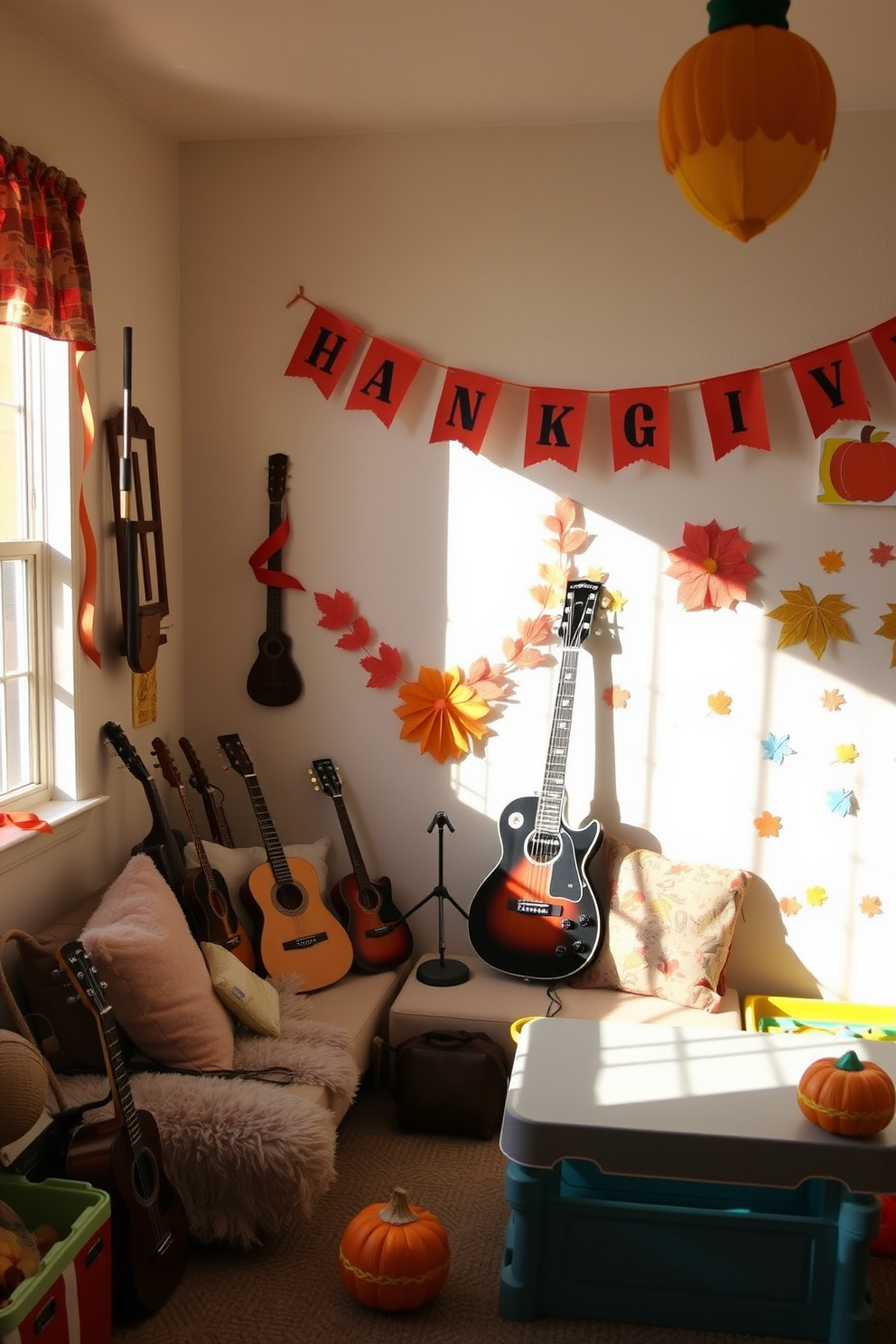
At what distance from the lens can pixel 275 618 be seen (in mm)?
3557

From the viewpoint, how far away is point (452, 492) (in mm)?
3455

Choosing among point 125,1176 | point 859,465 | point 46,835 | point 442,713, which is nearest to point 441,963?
point 442,713

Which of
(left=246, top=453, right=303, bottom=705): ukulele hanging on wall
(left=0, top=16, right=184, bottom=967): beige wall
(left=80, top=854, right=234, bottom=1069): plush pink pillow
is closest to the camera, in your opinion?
(left=80, top=854, right=234, bottom=1069): plush pink pillow

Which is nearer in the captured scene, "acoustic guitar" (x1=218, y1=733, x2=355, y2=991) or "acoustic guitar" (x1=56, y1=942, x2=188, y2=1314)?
"acoustic guitar" (x1=56, y1=942, x2=188, y2=1314)

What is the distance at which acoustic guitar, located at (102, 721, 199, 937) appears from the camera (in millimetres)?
3057

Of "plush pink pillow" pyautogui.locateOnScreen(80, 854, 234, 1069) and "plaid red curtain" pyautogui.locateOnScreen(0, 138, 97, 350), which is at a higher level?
"plaid red curtain" pyautogui.locateOnScreen(0, 138, 97, 350)

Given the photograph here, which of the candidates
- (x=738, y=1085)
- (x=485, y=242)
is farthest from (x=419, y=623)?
(x=738, y=1085)

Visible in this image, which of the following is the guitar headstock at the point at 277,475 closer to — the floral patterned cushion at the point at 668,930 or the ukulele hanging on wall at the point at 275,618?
the ukulele hanging on wall at the point at 275,618

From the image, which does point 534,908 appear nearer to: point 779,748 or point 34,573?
point 779,748

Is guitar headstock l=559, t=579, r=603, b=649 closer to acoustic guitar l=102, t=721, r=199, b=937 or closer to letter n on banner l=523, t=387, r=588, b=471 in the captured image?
letter n on banner l=523, t=387, r=588, b=471

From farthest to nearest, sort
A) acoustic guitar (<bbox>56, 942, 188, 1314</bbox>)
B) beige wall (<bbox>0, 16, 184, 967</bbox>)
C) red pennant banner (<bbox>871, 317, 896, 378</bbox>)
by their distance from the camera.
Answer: red pennant banner (<bbox>871, 317, 896, 378</bbox>) → beige wall (<bbox>0, 16, 184, 967</bbox>) → acoustic guitar (<bbox>56, 942, 188, 1314</bbox>)

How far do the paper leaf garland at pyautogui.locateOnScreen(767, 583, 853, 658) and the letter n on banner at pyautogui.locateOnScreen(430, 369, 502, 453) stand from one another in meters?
1.00

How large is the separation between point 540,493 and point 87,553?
131 centimetres

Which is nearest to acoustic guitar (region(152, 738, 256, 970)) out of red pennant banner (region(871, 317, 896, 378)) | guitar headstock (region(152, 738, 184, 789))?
guitar headstock (region(152, 738, 184, 789))
